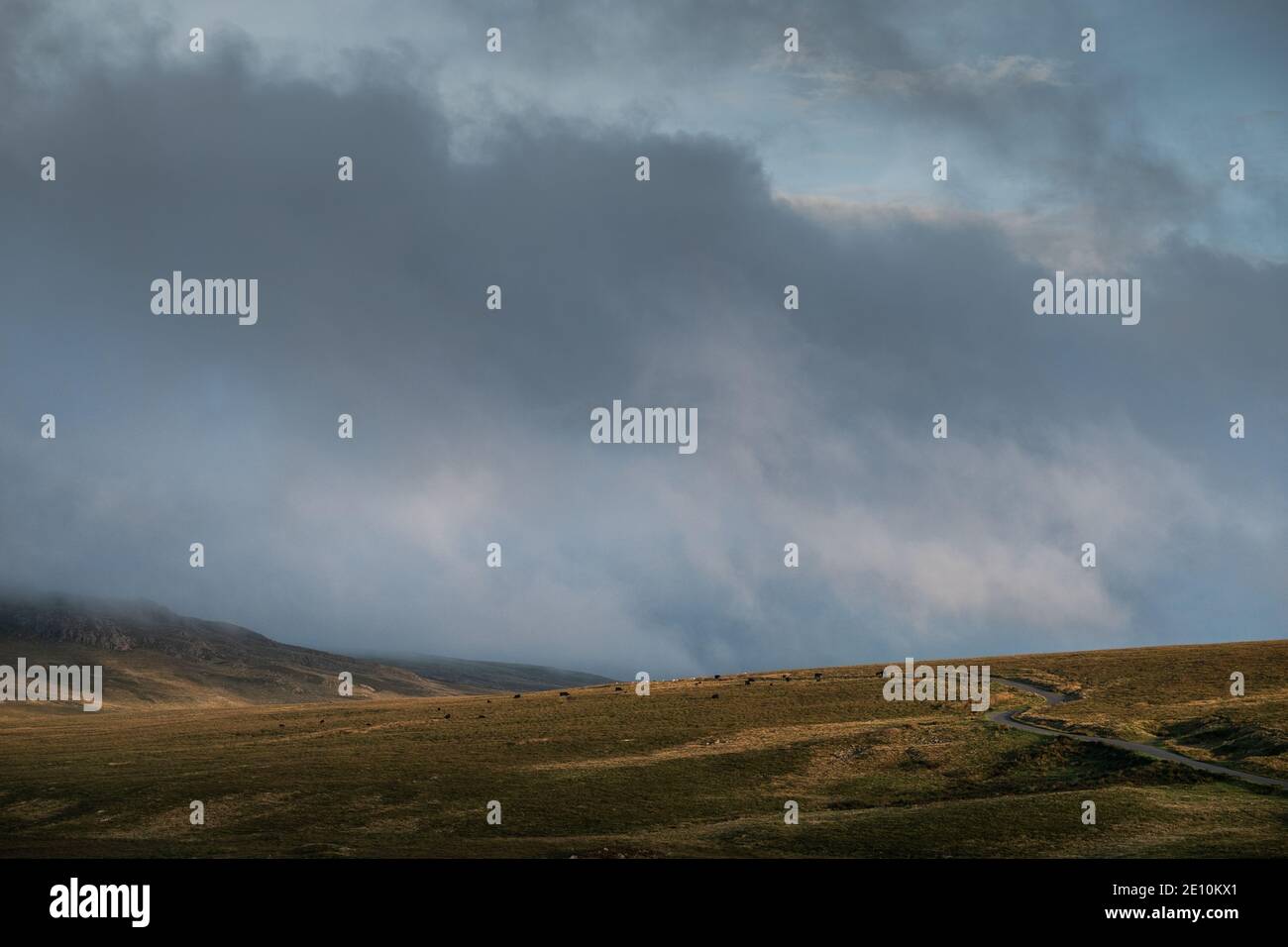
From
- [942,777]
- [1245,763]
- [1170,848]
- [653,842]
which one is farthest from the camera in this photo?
[942,777]

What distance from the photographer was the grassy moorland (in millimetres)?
53750

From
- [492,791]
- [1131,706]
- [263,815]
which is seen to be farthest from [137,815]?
[1131,706]

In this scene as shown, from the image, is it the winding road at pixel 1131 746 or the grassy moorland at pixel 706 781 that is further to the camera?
the winding road at pixel 1131 746

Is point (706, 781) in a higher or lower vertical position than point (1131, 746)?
lower

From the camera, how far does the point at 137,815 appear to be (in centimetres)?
7050

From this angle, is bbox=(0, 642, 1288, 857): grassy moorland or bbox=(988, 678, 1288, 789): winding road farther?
bbox=(988, 678, 1288, 789): winding road

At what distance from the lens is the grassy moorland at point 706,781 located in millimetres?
53750

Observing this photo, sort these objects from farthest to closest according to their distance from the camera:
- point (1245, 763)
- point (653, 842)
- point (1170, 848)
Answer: point (1245, 763), point (653, 842), point (1170, 848)

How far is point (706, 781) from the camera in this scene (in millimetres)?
73875
